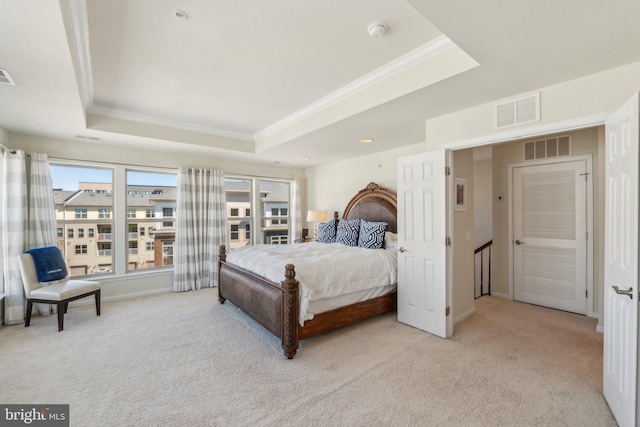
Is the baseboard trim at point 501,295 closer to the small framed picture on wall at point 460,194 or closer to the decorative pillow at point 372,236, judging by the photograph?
the small framed picture on wall at point 460,194

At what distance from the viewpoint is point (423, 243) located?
3.27 m

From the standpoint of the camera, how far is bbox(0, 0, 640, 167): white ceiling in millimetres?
1676

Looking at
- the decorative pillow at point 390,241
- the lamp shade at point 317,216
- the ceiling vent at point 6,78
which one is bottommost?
the decorative pillow at point 390,241

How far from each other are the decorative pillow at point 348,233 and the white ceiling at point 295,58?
1.60m

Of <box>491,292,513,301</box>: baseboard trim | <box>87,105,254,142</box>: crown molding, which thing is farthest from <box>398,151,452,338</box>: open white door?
<box>87,105,254,142</box>: crown molding

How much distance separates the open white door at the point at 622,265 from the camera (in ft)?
5.31

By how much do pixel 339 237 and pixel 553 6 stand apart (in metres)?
3.86

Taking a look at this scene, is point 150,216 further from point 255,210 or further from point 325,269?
point 325,269

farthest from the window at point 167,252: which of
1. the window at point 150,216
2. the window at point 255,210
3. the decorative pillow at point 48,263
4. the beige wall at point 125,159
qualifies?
the decorative pillow at point 48,263

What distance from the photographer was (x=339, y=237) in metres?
4.95

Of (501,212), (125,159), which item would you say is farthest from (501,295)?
(125,159)

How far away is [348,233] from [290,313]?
2.30m

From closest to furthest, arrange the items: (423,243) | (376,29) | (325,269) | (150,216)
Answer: (376,29), (325,269), (423,243), (150,216)

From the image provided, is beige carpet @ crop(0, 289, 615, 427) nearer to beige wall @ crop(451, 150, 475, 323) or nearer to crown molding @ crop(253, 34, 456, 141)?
beige wall @ crop(451, 150, 475, 323)
